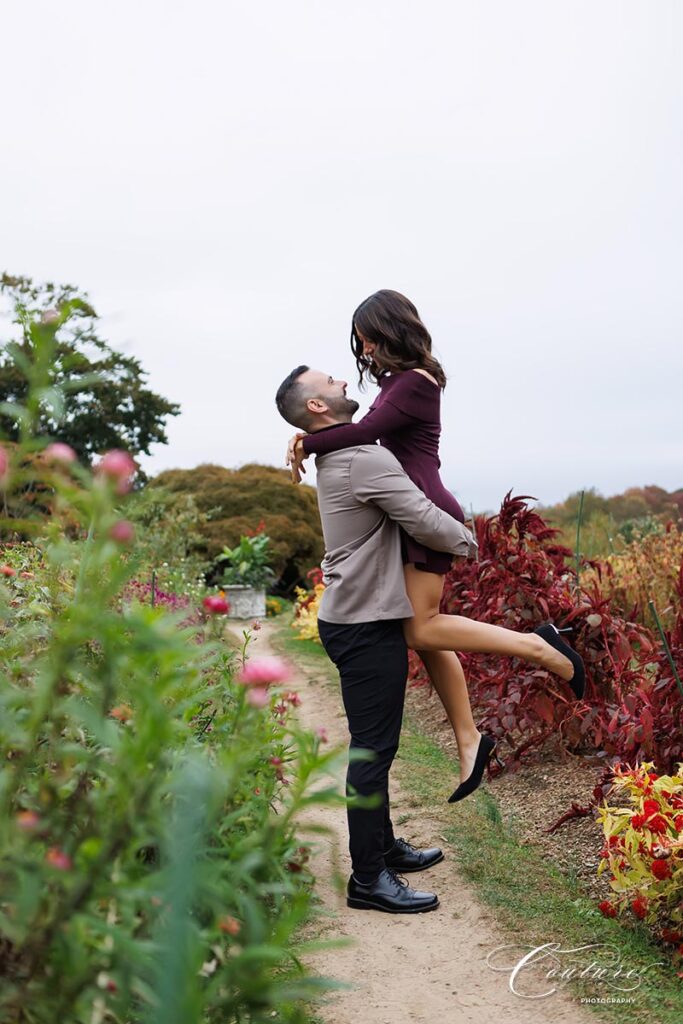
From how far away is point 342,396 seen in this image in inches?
136

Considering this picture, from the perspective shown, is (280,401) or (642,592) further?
(642,592)

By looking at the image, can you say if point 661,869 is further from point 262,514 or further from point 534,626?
point 262,514

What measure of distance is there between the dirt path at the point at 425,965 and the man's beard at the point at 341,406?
1.32 metres

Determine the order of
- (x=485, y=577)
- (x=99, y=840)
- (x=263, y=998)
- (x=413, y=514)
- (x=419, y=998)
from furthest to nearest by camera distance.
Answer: (x=485, y=577) → (x=413, y=514) → (x=419, y=998) → (x=263, y=998) → (x=99, y=840)

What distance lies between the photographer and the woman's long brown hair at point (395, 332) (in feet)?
11.4

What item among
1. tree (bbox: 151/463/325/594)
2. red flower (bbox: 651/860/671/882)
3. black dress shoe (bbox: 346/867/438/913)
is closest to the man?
black dress shoe (bbox: 346/867/438/913)

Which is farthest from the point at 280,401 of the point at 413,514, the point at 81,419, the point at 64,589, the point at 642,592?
the point at 81,419

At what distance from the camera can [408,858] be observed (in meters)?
3.74

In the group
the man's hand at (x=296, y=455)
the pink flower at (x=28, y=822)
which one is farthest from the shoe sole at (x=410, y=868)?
the pink flower at (x=28, y=822)

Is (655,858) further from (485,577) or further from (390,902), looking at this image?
(485,577)

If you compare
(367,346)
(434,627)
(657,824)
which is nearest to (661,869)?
(657,824)

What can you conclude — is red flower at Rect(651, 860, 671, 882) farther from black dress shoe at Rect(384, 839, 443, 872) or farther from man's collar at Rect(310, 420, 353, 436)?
man's collar at Rect(310, 420, 353, 436)

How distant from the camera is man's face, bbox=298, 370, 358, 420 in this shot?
135 inches

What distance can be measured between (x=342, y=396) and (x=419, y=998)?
1913mm
